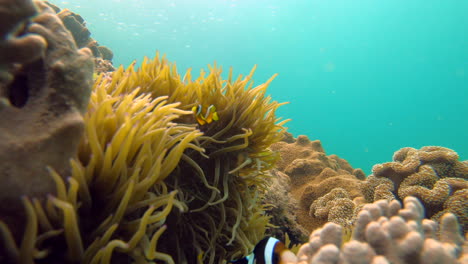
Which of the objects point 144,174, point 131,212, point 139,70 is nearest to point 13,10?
point 144,174

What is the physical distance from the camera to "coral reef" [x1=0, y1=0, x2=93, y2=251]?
107cm

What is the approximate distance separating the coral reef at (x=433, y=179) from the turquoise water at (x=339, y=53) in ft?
130

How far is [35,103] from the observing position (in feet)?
3.94

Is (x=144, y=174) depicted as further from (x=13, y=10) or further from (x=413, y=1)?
(x=413, y=1)

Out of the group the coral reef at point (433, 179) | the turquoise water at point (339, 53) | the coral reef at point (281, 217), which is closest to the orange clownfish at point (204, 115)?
the coral reef at point (281, 217)

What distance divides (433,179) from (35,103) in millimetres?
4620

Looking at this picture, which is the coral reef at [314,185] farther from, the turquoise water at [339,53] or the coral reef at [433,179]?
the turquoise water at [339,53]

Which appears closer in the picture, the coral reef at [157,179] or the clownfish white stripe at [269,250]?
the coral reef at [157,179]

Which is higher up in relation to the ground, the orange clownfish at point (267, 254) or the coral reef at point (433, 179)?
the coral reef at point (433, 179)

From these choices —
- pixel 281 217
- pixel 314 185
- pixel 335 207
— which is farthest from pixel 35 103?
pixel 314 185

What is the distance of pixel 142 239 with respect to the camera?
1.38m

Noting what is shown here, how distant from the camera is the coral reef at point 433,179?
127 inches

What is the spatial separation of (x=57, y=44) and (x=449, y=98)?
4216 inches

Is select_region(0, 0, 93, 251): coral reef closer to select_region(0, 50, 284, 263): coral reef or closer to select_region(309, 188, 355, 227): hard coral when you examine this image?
select_region(0, 50, 284, 263): coral reef
